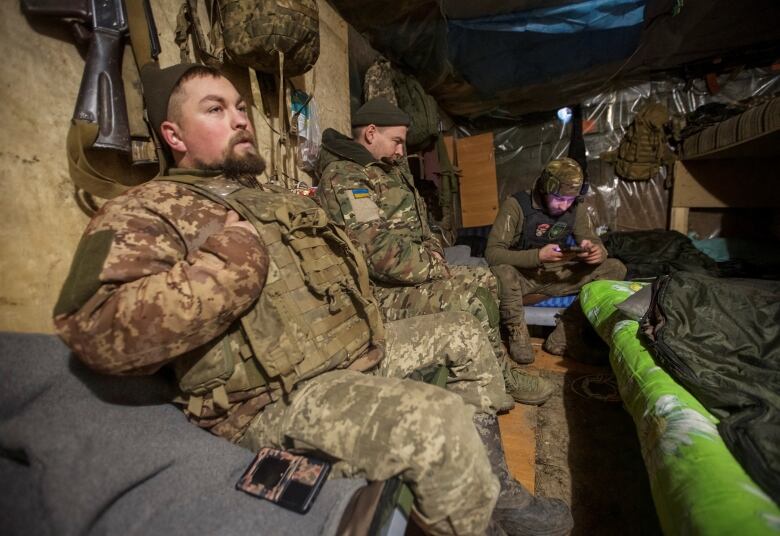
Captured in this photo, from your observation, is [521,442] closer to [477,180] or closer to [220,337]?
[220,337]

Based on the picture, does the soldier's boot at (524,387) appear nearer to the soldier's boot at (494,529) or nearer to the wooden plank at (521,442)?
the wooden plank at (521,442)

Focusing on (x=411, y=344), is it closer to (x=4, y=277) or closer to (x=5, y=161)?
(x=4, y=277)

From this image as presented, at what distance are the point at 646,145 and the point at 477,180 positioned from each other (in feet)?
6.71

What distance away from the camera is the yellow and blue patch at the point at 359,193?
166cm

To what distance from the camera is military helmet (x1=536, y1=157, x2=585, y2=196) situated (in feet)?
8.21

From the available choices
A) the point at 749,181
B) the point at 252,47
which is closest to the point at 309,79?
the point at 252,47

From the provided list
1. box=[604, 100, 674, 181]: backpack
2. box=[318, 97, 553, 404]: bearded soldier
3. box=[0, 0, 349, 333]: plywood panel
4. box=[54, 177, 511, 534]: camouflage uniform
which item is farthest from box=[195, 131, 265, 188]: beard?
box=[604, 100, 674, 181]: backpack

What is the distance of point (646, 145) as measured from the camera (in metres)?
4.04

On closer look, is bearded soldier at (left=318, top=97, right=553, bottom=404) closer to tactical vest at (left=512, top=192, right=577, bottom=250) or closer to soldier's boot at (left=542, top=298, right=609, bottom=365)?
soldier's boot at (left=542, top=298, right=609, bottom=365)

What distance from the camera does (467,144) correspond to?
193 inches

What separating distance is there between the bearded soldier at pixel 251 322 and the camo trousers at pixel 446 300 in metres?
0.58

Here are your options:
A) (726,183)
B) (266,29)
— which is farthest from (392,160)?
(726,183)

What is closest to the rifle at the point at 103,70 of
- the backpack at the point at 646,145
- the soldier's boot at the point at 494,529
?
the soldier's boot at the point at 494,529

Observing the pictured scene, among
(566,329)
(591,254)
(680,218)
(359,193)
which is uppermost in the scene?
(359,193)
